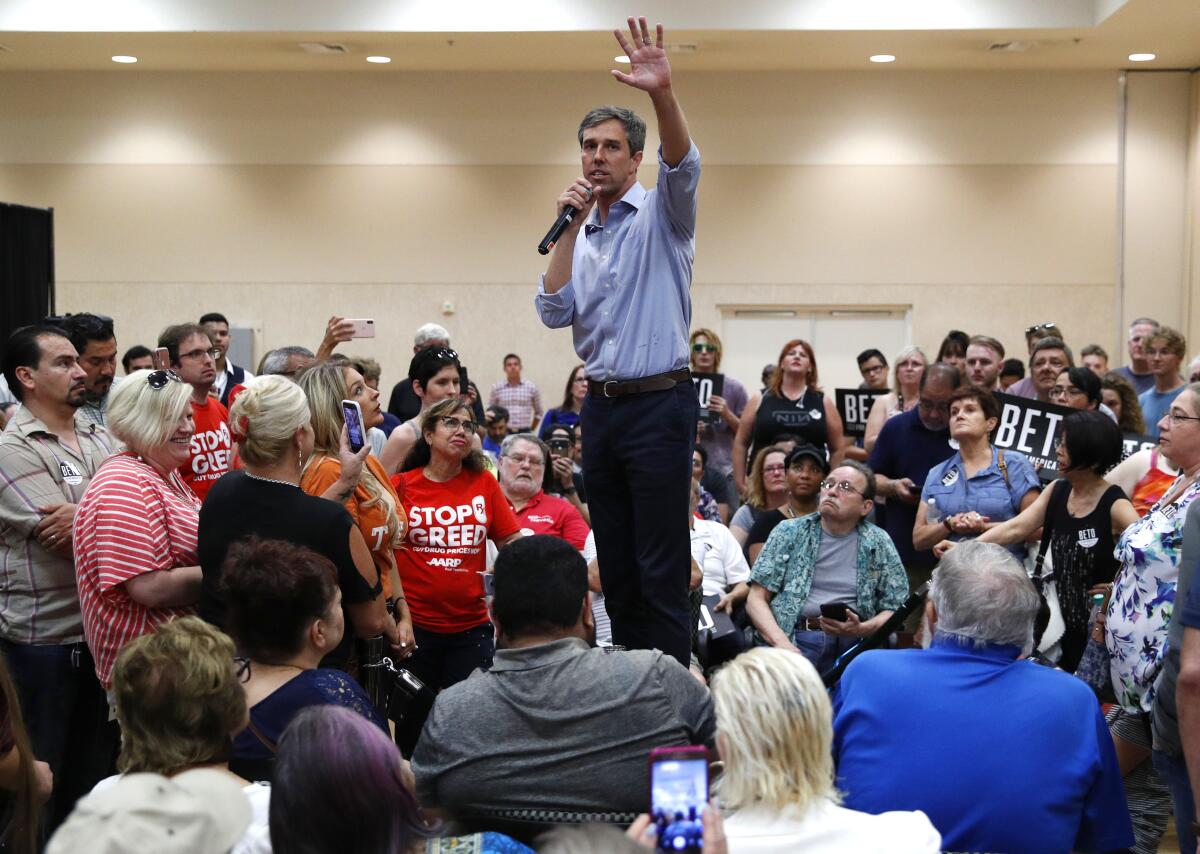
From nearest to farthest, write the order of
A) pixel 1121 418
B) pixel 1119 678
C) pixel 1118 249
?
pixel 1119 678 < pixel 1121 418 < pixel 1118 249

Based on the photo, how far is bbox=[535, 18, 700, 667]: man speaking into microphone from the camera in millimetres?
3137

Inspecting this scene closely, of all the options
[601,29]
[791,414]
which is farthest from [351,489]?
[601,29]

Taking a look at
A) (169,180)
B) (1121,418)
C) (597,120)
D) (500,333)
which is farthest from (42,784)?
(169,180)

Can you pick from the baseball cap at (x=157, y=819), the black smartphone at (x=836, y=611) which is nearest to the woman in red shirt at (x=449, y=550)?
the black smartphone at (x=836, y=611)

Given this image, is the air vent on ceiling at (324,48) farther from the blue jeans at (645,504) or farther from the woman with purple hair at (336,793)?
the woman with purple hair at (336,793)

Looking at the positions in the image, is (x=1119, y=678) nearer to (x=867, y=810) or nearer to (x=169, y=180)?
(x=867, y=810)

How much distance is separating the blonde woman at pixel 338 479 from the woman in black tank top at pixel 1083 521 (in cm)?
215

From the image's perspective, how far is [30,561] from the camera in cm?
334

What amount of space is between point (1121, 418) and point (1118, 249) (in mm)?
6340

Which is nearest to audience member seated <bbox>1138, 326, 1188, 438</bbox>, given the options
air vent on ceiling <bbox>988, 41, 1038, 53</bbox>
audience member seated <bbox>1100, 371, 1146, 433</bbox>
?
audience member seated <bbox>1100, 371, 1146, 433</bbox>

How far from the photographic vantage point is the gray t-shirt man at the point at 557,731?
2.25 meters

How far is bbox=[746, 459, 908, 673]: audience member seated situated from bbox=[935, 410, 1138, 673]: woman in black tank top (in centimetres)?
72

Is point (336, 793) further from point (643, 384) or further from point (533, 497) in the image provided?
point (533, 497)

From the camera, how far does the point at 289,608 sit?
8.05ft
